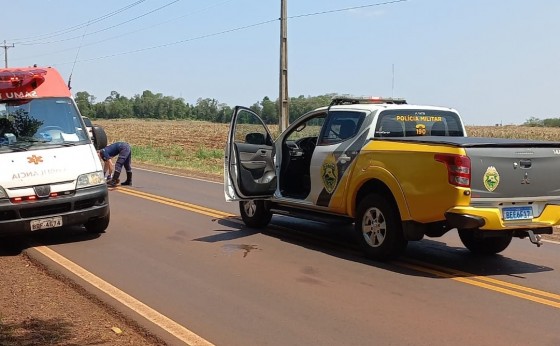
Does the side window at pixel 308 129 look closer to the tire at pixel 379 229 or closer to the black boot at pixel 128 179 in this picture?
the tire at pixel 379 229

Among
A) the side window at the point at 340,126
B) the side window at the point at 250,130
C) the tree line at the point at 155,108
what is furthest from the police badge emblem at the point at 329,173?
the tree line at the point at 155,108

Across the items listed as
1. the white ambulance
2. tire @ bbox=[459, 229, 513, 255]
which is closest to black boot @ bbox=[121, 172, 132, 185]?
the white ambulance

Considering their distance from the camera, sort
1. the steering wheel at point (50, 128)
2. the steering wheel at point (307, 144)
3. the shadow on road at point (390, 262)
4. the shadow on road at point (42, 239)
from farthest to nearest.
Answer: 1. the steering wheel at point (307, 144)
2. the steering wheel at point (50, 128)
3. the shadow on road at point (42, 239)
4. the shadow on road at point (390, 262)

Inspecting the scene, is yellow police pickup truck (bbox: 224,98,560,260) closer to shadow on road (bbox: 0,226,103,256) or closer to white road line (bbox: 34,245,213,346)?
shadow on road (bbox: 0,226,103,256)

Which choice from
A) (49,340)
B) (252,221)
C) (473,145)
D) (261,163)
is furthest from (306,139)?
(49,340)

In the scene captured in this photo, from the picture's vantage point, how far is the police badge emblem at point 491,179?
682 centimetres

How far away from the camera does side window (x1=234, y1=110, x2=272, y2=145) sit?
30.8ft

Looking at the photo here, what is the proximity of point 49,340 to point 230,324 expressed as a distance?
146 cm

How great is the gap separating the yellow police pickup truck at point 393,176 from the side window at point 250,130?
15mm

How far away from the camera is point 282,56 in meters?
23.4

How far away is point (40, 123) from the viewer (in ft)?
30.5

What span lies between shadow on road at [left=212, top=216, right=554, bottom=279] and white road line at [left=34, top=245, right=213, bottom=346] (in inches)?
84.5

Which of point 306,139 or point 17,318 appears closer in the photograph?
point 17,318

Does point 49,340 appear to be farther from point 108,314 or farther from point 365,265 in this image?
point 365,265
